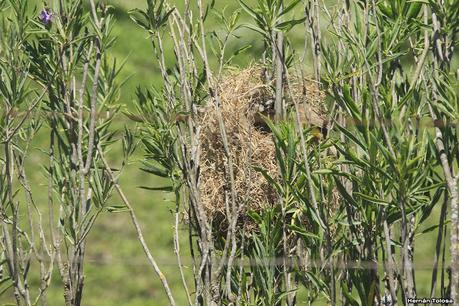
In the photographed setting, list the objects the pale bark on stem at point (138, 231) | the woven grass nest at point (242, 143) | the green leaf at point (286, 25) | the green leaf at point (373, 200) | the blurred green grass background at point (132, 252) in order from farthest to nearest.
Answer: the blurred green grass background at point (132, 252) < the woven grass nest at point (242, 143) < the pale bark on stem at point (138, 231) < the green leaf at point (286, 25) < the green leaf at point (373, 200)

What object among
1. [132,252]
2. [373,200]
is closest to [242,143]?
[373,200]

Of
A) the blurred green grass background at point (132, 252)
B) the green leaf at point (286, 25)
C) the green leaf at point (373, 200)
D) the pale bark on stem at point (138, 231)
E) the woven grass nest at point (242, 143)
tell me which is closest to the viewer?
the green leaf at point (373, 200)

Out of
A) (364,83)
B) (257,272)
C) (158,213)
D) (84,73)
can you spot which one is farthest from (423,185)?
(158,213)

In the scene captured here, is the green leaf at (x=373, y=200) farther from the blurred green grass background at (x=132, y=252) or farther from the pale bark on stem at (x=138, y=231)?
the blurred green grass background at (x=132, y=252)

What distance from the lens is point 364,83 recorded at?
3.18 meters

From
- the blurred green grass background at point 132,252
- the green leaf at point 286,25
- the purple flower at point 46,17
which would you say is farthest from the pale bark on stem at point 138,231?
the blurred green grass background at point 132,252

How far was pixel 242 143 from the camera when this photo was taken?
3342mm

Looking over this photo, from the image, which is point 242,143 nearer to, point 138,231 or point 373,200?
point 138,231

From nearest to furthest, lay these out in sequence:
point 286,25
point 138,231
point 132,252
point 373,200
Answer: point 373,200, point 286,25, point 138,231, point 132,252

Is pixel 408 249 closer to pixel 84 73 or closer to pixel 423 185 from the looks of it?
pixel 423 185

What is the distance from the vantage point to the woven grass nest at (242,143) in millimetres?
3352

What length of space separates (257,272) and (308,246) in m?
0.20

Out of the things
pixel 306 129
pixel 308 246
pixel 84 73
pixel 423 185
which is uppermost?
pixel 84 73

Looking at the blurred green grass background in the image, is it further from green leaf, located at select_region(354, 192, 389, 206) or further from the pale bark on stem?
green leaf, located at select_region(354, 192, 389, 206)
